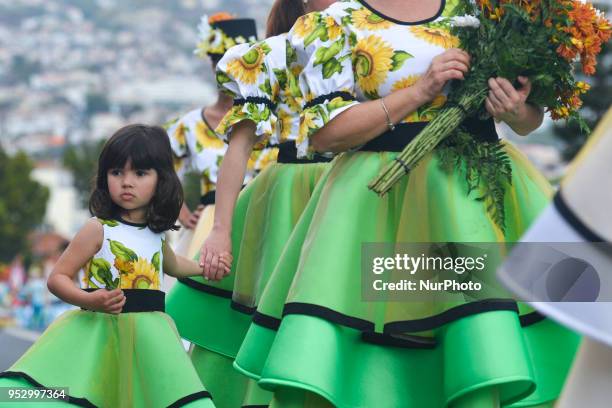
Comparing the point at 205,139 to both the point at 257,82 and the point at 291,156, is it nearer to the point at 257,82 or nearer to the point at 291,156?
the point at 291,156

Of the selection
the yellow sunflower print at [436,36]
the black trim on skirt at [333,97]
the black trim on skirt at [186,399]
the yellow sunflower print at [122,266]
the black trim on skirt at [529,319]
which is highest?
the yellow sunflower print at [436,36]

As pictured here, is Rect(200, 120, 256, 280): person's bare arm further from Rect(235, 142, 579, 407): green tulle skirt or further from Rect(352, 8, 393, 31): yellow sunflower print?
Rect(352, 8, 393, 31): yellow sunflower print

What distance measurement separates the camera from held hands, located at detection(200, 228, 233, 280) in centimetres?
490

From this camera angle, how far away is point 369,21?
13.8 feet

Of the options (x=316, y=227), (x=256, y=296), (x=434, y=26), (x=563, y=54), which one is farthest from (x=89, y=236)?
(x=563, y=54)

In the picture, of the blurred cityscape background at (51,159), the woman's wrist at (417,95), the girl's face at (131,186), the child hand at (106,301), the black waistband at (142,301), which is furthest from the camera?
the blurred cityscape background at (51,159)

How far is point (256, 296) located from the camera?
17.5 ft

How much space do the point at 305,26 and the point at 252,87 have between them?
62cm

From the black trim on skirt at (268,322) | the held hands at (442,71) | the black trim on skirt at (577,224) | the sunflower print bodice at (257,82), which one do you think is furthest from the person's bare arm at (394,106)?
the black trim on skirt at (577,224)

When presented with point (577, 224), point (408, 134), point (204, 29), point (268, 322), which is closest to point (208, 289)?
point (268, 322)

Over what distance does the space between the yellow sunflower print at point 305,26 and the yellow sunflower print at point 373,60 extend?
16 centimetres

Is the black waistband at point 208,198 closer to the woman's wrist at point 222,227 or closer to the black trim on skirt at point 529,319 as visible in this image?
the woman's wrist at point 222,227

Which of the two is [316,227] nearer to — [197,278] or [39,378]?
[39,378]

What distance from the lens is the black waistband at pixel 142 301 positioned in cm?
482
